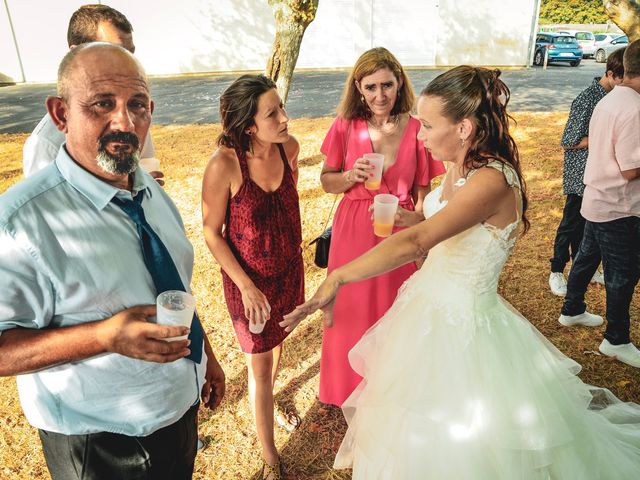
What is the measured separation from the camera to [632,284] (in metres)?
3.62

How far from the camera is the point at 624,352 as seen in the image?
3846 millimetres

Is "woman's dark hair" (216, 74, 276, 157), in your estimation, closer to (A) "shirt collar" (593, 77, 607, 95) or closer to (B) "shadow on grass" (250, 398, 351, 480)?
(B) "shadow on grass" (250, 398, 351, 480)

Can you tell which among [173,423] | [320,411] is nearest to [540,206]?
[320,411]

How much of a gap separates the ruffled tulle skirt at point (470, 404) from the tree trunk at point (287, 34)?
594 centimetres

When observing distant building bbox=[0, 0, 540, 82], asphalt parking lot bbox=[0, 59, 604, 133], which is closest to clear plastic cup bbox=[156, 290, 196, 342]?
asphalt parking lot bbox=[0, 59, 604, 133]

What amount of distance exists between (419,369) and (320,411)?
5.06ft

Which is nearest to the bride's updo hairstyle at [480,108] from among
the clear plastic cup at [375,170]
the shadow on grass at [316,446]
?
the clear plastic cup at [375,170]

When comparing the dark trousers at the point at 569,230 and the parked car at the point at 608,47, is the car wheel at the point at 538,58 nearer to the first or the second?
the parked car at the point at 608,47

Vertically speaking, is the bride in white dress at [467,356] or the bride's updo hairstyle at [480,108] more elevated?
the bride's updo hairstyle at [480,108]

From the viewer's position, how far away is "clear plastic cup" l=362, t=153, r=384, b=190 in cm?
296

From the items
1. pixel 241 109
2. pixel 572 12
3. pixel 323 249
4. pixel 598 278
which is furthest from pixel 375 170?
pixel 572 12

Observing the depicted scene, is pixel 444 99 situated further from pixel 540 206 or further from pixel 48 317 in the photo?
pixel 540 206

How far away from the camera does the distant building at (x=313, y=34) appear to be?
22.2 metres

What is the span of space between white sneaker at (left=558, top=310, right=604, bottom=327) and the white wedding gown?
1933mm
